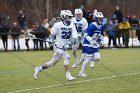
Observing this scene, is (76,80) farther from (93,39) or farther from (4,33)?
(4,33)

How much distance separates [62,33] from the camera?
17750 millimetres

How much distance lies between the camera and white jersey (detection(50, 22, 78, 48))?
17.7 m

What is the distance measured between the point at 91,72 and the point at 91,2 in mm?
44752

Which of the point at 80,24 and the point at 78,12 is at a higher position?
the point at 78,12

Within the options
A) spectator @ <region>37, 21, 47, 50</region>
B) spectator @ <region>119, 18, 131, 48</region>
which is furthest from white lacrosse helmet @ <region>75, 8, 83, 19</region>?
spectator @ <region>119, 18, 131, 48</region>

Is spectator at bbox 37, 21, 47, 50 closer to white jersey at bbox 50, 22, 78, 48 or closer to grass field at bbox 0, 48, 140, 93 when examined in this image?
grass field at bbox 0, 48, 140, 93

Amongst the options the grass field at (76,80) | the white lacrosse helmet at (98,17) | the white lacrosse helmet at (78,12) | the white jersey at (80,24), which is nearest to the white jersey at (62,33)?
the grass field at (76,80)

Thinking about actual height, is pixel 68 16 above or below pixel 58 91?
above

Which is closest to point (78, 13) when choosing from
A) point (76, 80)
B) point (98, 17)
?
point (98, 17)

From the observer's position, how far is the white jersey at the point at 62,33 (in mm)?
17688

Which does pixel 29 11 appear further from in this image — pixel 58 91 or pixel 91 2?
pixel 58 91

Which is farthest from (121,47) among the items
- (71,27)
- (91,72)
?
(71,27)

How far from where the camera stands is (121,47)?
37.0m

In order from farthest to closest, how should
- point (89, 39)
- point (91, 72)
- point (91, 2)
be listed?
point (91, 2) < point (91, 72) < point (89, 39)
